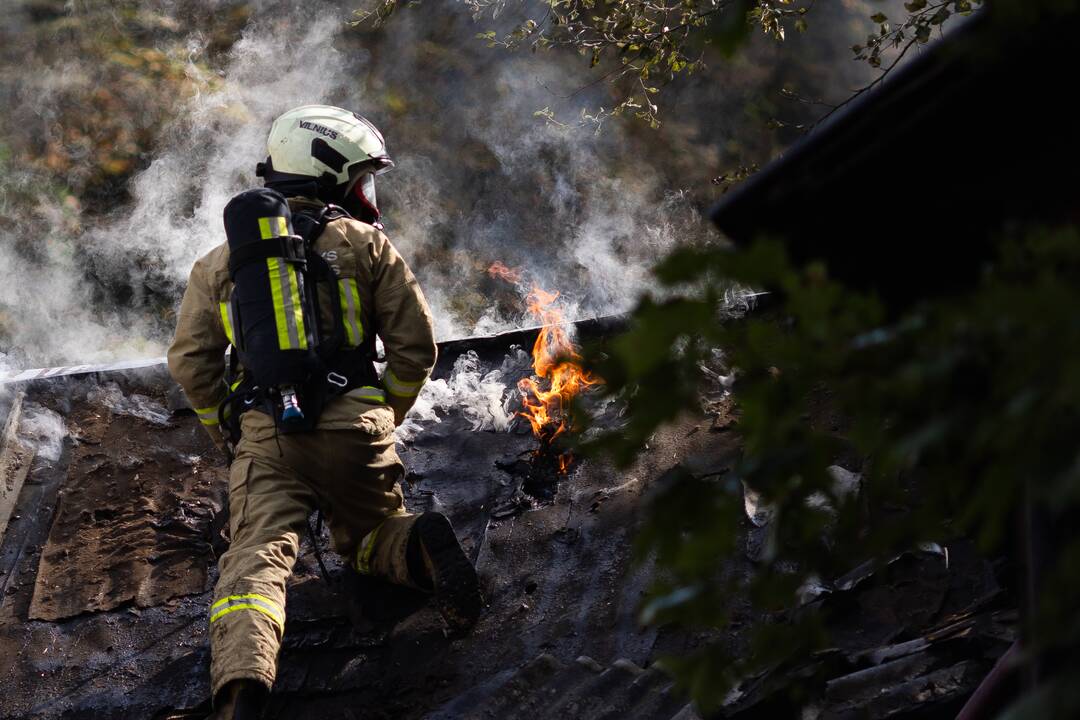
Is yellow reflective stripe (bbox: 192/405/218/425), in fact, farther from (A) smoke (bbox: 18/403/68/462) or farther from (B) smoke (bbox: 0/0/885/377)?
(B) smoke (bbox: 0/0/885/377)

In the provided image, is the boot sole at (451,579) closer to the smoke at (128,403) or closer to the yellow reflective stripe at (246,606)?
the yellow reflective stripe at (246,606)

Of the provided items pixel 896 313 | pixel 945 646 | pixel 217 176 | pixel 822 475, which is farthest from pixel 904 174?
pixel 217 176

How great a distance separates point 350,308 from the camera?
464 centimetres

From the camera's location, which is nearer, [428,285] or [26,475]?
[26,475]

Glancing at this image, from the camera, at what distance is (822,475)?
1.64 metres

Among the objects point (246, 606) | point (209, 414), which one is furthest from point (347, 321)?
point (246, 606)

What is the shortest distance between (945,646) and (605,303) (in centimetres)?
510

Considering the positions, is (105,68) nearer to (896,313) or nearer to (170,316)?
(170,316)

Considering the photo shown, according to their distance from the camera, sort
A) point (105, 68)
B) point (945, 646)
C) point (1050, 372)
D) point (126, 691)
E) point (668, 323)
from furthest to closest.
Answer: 1. point (105, 68)
2. point (126, 691)
3. point (945, 646)
4. point (668, 323)
5. point (1050, 372)

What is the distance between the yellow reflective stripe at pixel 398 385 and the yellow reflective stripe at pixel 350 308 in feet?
1.09

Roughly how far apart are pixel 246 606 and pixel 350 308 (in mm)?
1328

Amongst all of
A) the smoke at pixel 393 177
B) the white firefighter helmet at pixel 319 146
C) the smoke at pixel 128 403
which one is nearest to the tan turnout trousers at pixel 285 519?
the white firefighter helmet at pixel 319 146

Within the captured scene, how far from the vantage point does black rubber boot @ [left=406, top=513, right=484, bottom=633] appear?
445 centimetres

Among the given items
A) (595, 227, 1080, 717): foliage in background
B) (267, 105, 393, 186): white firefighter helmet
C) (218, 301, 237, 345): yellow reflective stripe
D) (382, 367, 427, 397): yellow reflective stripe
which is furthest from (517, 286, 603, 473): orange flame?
(595, 227, 1080, 717): foliage in background
